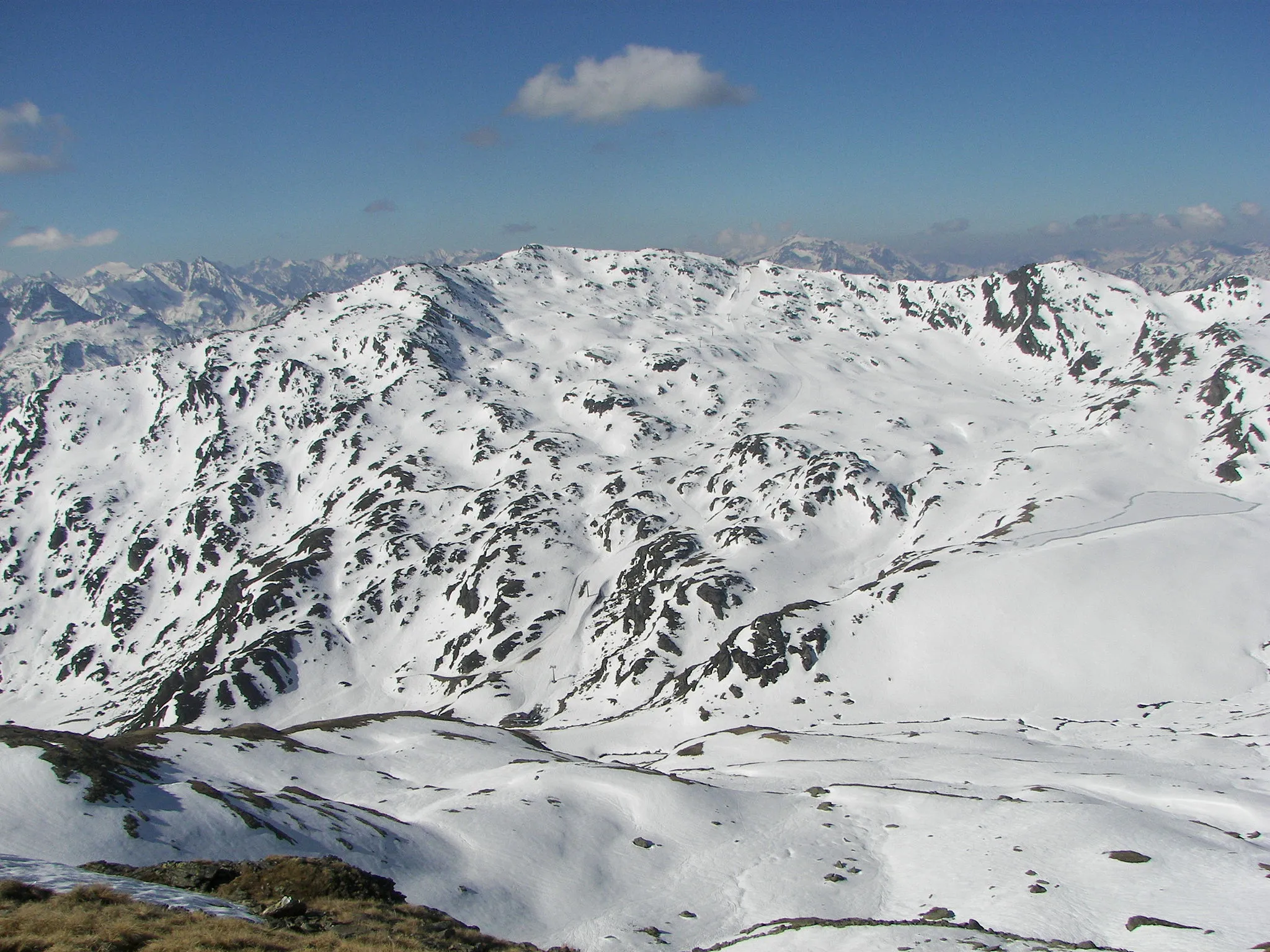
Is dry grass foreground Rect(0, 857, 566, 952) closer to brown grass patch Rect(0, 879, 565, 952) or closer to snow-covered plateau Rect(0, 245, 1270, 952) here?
brown grass patch Rect(0, 879, 565, 952)

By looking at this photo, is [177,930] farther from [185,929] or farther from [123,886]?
[123,886]

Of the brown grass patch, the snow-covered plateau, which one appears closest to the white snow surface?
the brown grass patch

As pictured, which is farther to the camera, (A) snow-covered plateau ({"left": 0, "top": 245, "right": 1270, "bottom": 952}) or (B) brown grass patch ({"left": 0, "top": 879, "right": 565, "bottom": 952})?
(A) snow-covered plateau ({"left": 0, "top": 245, "right": 1270, "bottom": 952})

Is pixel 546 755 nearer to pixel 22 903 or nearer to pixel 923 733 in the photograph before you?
pixel 923 733

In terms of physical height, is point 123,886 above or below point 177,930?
below

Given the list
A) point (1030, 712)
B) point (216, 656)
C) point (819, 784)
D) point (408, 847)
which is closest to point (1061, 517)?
point (1030, 712)

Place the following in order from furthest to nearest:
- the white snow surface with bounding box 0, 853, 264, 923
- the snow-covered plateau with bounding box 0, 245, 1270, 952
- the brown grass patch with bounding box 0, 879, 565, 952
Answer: the snow-covered plateau with bounding box 0, 245, 1270, 952 → the white snow surface with bounding box 0, 853, 264, 923 → the brown grass patch with bounding box 0, 879, 565, 952

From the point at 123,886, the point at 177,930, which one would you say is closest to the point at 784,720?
the point at 123,886
